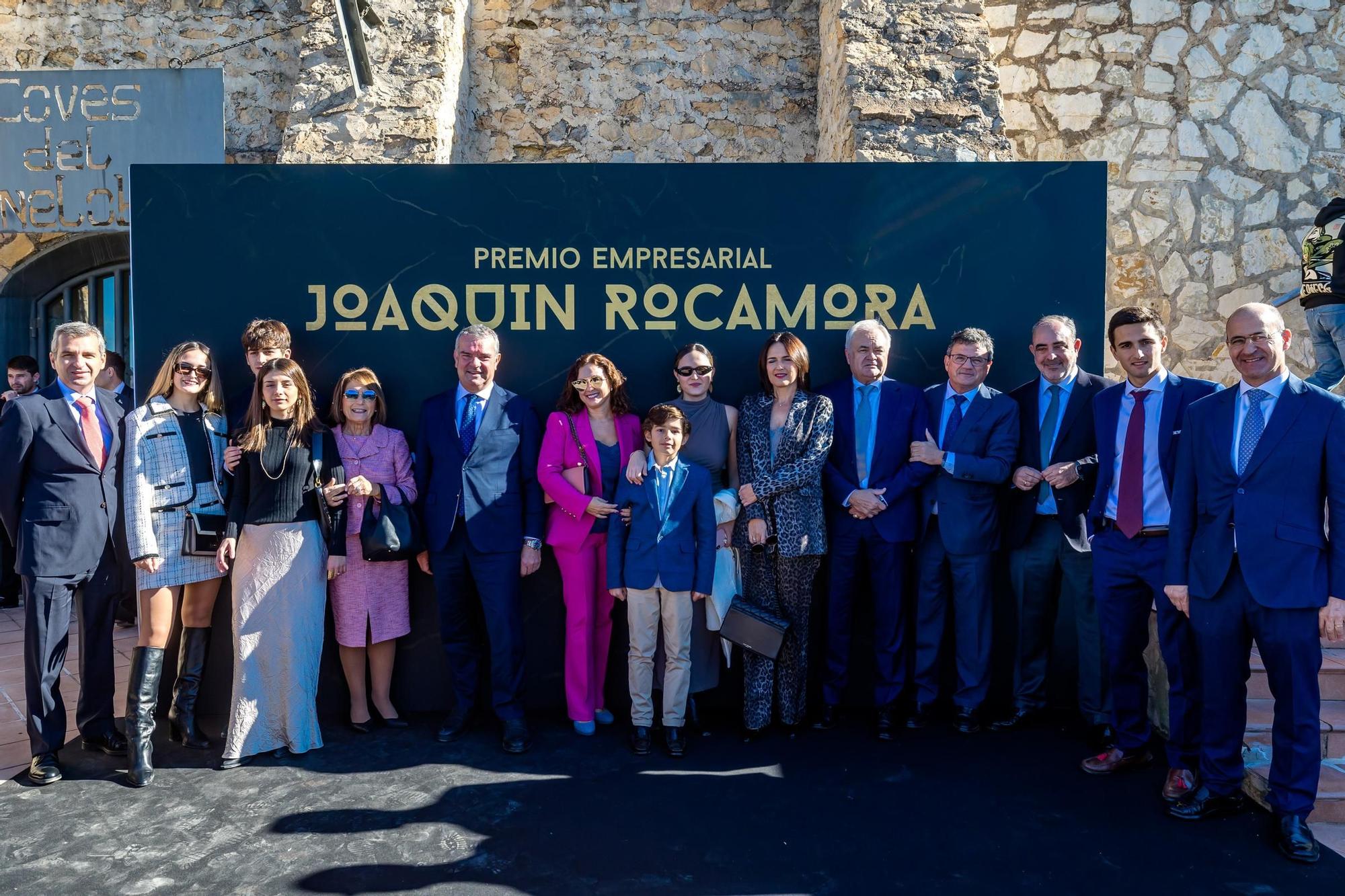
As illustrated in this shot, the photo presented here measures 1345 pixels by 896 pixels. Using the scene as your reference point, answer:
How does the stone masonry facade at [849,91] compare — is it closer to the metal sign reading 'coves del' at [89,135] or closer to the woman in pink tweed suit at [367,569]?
the metal sign reading 'coves del' at [89,135]

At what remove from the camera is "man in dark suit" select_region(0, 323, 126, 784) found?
10.6ft

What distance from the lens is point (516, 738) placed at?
347 cm

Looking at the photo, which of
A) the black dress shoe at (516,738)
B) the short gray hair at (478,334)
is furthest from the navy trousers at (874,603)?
the short gray hair at (478,334)

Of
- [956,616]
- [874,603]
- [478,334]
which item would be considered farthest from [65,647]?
[956,616]

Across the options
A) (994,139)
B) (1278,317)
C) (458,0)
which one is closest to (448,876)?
(1278,317)

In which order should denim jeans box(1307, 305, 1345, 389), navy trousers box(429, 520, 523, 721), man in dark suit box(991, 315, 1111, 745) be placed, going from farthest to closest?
1. denim jeans box(1307, 305, 1345, 389)
2. navy trousers box(429, 520, 523, 721)
3. man in dark suit box(991, 315, 1111, 745)

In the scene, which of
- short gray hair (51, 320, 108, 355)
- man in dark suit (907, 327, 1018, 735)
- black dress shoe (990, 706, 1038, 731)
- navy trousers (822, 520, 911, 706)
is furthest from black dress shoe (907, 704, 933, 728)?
short gray hair (51, 320, 108, 355)

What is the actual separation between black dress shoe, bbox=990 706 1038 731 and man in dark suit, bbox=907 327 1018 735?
0.26ft

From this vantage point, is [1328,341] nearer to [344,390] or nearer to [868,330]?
[868,330]

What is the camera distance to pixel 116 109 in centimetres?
616

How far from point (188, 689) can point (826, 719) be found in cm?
257

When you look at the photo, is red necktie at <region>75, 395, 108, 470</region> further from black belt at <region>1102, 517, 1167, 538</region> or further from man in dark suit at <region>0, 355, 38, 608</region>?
black belt at <region>1102, 517, 1167, 538</region>

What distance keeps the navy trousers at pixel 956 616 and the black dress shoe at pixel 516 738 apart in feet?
5.26

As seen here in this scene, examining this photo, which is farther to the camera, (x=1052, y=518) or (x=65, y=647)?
(x=1052, y=518)
